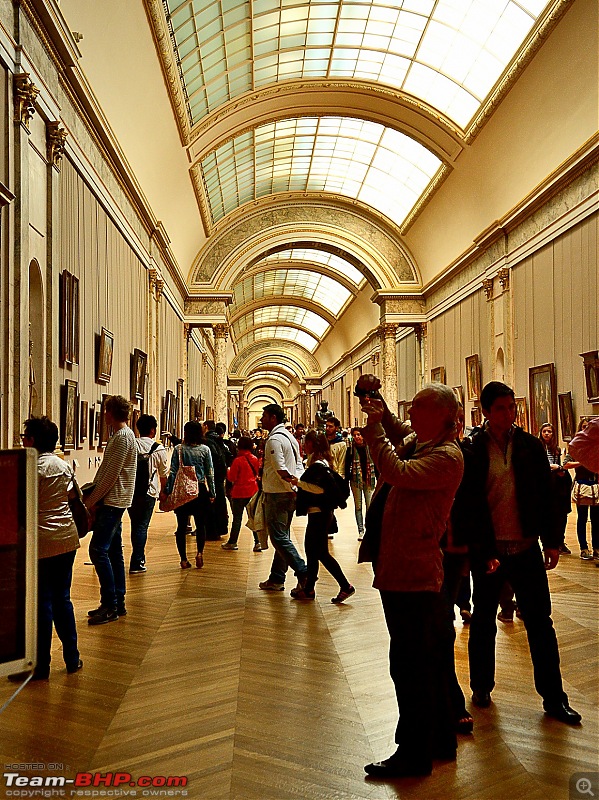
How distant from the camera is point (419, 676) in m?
3.41

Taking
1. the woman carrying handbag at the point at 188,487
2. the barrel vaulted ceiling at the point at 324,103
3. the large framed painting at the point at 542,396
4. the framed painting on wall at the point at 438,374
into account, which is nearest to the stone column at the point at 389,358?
the framed painting on wall at the point at 438,374

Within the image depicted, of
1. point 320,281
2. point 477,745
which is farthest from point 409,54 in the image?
point 320,281

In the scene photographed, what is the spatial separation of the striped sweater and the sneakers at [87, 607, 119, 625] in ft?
2.88

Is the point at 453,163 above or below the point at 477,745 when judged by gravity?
above

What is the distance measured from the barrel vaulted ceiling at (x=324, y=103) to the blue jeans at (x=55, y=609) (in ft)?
34.1

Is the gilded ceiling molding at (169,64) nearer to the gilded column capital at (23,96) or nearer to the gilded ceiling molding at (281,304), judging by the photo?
the gilded column capital at (23,96)

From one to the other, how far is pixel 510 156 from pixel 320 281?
22.7m

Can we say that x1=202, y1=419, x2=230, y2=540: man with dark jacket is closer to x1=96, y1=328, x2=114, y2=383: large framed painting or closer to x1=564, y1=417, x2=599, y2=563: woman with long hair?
x1=96, y1=328, x2=114, y2=383: large framed painting

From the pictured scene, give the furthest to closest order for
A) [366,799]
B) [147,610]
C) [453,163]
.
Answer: [453,163]
[147,610]
[366,799]

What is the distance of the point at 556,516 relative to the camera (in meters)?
4.23

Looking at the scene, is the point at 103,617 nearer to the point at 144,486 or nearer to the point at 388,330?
the point at 144,486

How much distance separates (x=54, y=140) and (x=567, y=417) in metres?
10.1

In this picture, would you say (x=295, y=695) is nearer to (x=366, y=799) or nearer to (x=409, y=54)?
(x=366, y=799)

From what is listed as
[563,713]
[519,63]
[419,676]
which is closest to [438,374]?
[519,63]
